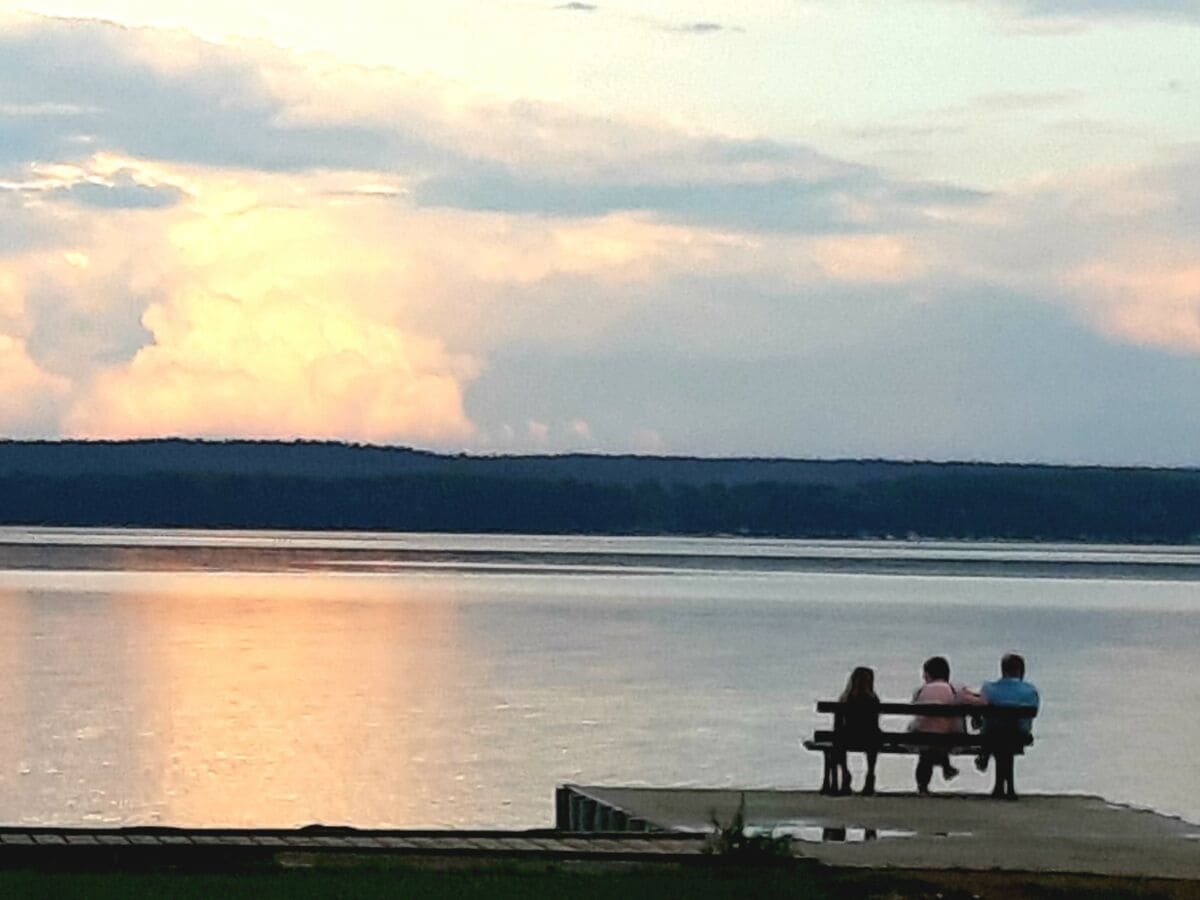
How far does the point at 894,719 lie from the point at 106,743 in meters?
15.2

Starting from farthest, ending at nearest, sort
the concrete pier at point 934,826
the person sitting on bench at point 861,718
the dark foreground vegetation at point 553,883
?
the person sitting on bench at point 861,718 < the concrete pier at point 934,826 < the dark foreground vegetation at point 553,883

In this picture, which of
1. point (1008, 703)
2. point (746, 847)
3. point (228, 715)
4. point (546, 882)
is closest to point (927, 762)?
point (1008, 703)

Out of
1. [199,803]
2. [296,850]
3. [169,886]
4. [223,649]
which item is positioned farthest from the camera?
[223,649]

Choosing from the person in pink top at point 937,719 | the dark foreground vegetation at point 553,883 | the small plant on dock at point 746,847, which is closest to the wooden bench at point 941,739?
the person in pink top at point 937,719

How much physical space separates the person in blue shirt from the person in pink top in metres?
0.16

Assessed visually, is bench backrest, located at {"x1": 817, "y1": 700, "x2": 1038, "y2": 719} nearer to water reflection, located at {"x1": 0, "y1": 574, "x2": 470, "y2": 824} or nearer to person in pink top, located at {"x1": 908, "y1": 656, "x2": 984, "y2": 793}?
person in pink top, located at {"x1": 908, "y1": 656, "x2": 984, "y2": 793}

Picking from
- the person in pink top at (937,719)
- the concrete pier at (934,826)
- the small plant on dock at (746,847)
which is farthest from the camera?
the person in pink top at (937,719)

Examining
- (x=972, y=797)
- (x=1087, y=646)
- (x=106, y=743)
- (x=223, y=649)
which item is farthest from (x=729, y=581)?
(x=972, y=797)

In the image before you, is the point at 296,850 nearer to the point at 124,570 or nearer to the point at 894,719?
the point at 894,719

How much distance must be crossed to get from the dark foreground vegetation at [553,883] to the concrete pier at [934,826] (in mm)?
762

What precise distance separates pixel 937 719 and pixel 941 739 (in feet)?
1.43

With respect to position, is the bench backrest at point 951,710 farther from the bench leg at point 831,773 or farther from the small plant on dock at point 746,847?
the small plant on dock at point 746,847

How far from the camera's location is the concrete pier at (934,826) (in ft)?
49.0

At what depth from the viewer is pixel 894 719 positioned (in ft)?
163
